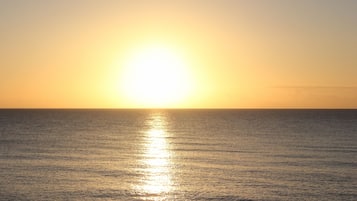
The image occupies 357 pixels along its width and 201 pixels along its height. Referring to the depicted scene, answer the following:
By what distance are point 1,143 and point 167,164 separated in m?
38.4

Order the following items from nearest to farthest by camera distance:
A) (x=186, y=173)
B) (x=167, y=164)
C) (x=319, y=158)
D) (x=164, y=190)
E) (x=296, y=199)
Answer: (x=296, y=199) < (x=164, y=190) < (x=186, y=173) < (x=167, y=164) < (x=319, y=158)

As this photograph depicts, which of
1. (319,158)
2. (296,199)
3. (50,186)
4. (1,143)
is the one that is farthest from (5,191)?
(1,143)

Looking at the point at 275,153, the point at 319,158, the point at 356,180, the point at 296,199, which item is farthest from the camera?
the point at 275,153

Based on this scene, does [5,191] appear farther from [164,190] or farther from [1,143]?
[1,143]

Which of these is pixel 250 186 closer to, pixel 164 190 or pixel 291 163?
pixel 164 190

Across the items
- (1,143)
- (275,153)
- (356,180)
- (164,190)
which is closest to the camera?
(164,190)

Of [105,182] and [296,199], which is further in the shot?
[105,182]

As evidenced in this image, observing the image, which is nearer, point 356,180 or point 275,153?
point 356,180

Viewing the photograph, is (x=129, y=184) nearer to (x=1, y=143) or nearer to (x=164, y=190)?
(x=164, y=190)

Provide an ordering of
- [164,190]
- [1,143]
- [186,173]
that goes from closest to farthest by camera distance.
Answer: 1. [164,190]
2. [186,173]
3. [1,143]

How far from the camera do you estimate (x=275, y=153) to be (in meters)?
67.8

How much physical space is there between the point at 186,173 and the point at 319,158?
66.7 ft

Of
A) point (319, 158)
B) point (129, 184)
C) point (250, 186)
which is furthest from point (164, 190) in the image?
point (319, 158)

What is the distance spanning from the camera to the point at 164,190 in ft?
131
